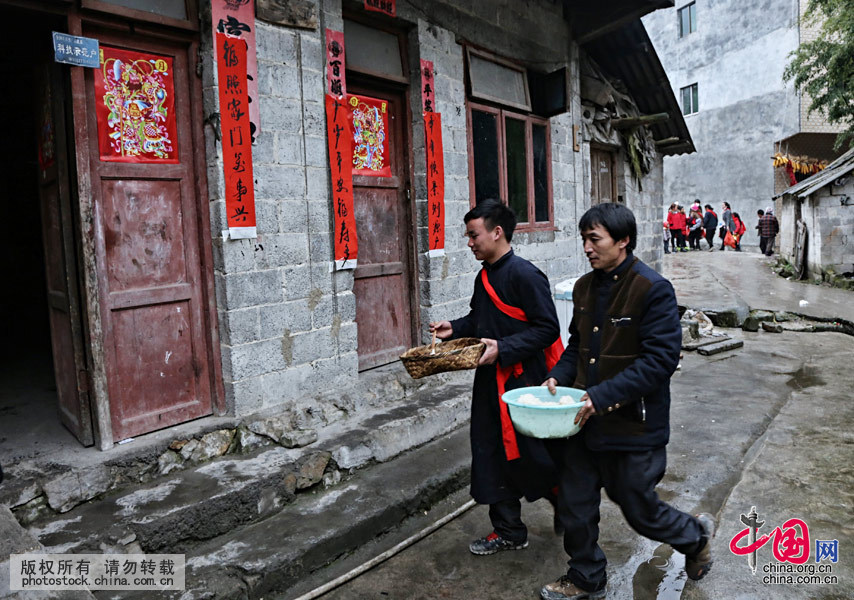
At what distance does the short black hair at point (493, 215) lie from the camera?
3.20 meters

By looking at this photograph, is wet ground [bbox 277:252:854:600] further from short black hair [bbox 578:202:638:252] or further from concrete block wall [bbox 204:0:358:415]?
short black hair [bbox 578:202:638:252]

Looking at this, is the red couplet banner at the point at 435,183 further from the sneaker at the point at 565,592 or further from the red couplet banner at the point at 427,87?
the sneaker at the point at 565,592

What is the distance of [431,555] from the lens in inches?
135

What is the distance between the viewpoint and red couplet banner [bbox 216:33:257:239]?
4184 millimetres

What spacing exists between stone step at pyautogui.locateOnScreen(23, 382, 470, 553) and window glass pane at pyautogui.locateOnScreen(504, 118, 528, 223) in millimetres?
3559

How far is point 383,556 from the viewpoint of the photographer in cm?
332

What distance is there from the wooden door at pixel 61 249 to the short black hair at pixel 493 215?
8.39 ft

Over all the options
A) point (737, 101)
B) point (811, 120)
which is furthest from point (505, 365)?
point (737, 101)

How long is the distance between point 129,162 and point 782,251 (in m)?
20.0

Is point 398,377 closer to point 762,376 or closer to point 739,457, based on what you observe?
point 739,457

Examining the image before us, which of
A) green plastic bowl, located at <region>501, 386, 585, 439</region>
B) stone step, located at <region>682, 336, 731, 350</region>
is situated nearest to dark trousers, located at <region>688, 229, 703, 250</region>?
stone step, located at <region>682, 336, 731, 350</region>

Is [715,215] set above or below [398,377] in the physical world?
above

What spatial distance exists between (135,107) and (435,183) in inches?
111

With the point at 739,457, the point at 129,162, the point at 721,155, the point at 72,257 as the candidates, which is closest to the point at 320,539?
the point at 72,257
